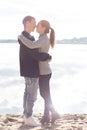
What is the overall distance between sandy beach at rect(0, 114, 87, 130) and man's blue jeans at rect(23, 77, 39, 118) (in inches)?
12.2

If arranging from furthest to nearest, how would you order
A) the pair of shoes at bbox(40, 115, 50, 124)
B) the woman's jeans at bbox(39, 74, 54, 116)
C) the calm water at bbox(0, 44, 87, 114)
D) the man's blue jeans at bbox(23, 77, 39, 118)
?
1. the calm water at bbox(0, 44, 87, 114)
2. the pair of shoes at bbox(40, 115, 50, 124)
3. the woman's jeans at bbox(39, 74, 54, 116)
4. the man's blue jeans at bbox(23, 77, 39, 118)

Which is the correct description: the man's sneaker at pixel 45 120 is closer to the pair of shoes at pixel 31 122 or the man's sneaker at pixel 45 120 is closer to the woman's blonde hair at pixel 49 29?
the pair of shoes at pixel 31 122

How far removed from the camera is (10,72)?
11075cm

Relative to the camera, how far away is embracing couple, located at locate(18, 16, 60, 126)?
31.6 feet

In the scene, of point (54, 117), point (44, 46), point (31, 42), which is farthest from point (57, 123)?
point (31, 42)

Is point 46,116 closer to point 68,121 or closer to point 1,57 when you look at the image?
point 68,121

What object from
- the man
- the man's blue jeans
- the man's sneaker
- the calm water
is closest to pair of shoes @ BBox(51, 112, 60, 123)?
the man's sneaker

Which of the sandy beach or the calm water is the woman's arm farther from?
the calm water

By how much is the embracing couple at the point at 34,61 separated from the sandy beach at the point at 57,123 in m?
0.19

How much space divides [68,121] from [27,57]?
1495mm

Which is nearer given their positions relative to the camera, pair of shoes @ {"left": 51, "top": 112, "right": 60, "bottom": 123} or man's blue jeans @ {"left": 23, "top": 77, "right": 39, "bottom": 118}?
man's blue jeans @ {"left": 23, "top": 77, "right": 39, "bottom": 118}

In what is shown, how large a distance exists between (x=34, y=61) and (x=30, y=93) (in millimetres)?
519

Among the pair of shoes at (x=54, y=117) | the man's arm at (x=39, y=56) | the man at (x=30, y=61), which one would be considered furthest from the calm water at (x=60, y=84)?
the man's arm at (x=39, y=56)

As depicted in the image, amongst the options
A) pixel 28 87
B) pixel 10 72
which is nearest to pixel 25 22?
pixel 28 87
